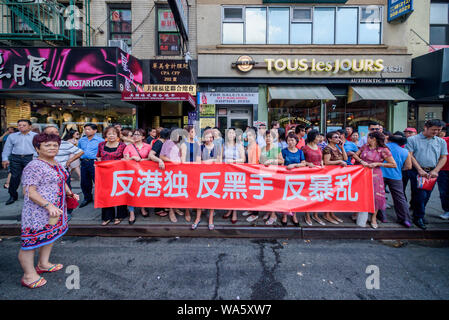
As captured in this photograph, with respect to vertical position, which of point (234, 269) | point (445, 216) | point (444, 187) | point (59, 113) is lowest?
point (234, 269)

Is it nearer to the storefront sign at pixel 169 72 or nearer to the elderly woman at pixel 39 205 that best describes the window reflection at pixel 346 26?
the storefront sign at pixel 169 72

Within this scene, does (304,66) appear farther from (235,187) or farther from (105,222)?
(105,222)

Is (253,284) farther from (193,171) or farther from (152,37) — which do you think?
(152,37)

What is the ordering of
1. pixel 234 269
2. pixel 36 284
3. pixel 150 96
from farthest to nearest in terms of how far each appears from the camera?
pixel 150 96 → pixel 234 269 → pixel 36 284

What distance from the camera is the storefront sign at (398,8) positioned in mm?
9312

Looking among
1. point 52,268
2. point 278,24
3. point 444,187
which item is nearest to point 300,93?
point 278,24

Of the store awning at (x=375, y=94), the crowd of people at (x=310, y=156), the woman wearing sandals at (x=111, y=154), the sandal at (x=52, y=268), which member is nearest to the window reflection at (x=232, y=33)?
the store awning at (x=375, y=94)

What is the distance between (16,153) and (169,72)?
6.86 metres

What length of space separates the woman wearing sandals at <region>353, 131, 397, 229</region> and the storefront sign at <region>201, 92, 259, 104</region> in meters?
6.87

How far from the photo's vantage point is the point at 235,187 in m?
4.38

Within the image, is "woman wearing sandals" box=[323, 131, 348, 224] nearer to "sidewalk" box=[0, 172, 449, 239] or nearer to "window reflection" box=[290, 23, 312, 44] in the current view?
"sidewalk" box=[0, 172, 449, 239]

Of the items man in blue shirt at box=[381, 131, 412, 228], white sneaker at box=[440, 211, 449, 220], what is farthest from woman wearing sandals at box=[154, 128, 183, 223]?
white sneaker at box=[440, 211, 449, 220]

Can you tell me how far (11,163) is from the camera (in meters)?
5.75
